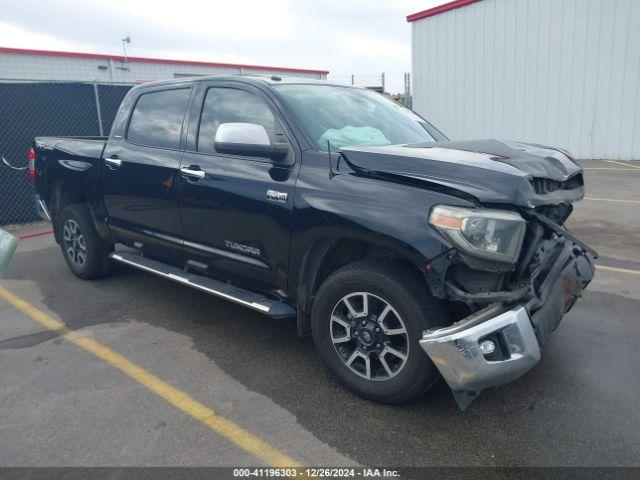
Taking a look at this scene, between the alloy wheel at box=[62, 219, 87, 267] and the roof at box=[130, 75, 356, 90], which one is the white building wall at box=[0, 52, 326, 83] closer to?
the alloy wheel at box=[62, 219, 87, 267]

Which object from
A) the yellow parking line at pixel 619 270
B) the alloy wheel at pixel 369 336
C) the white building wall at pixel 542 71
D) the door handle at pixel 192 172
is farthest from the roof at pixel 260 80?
the white building wall at pixel 542 71

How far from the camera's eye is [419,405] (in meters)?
3.11

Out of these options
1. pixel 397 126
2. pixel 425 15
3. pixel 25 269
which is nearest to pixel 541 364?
pixel 397 126

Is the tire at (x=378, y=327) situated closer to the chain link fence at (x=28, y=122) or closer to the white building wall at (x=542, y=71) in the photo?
the chain link fence at (x=28, y=122)

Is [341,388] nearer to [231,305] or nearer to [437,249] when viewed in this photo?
[437,249]

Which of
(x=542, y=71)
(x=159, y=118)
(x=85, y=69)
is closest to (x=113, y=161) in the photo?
(x=159, y=118)

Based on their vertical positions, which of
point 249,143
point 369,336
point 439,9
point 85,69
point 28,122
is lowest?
point 369,336

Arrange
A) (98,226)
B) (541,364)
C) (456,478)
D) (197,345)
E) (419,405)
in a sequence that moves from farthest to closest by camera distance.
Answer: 1. (98,226)
2. (197,345)
3. (541,364)
4. (419,405)
5. (456,478)

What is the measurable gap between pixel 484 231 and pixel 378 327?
2.68ft

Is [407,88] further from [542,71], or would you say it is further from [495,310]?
[495,310]

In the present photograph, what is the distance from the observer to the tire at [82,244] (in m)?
5.30

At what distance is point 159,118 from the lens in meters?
4.53

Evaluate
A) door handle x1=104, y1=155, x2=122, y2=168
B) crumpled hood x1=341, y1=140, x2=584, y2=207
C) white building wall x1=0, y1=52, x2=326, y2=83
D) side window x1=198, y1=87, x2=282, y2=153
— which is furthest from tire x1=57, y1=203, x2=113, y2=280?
white building wall x1=0, y1=52, x2=326, y2=83

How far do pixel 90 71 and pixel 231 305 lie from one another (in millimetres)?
19337
